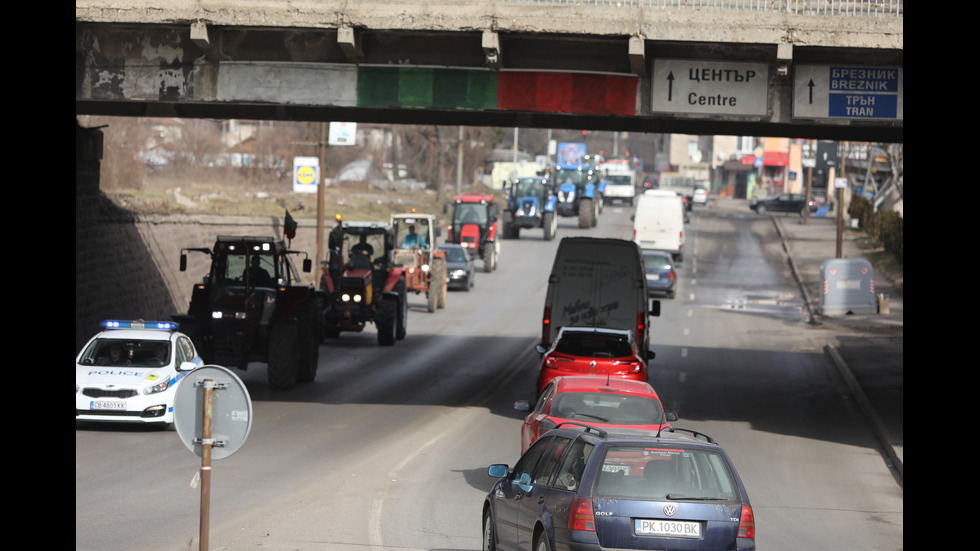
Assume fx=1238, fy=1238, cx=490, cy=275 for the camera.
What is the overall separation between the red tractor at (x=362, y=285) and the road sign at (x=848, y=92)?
46.0 ft

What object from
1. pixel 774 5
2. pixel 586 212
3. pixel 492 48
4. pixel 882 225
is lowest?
pixel 882 225

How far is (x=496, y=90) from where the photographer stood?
19.4 metres

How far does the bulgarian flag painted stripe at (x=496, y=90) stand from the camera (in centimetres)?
1934

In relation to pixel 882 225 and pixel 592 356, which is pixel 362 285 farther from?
pixel 882 225

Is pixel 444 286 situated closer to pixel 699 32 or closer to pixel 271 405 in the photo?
pixel 271 405

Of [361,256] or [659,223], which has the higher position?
[659,223]

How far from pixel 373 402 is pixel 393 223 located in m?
17.3

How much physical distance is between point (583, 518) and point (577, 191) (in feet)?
193

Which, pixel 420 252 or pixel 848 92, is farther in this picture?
pixel 420 252

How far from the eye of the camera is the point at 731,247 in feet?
211

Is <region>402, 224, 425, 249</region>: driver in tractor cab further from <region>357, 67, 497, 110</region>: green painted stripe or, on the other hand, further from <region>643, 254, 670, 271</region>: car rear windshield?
<region>357, 67, 497, 110</region>: green painted stripe

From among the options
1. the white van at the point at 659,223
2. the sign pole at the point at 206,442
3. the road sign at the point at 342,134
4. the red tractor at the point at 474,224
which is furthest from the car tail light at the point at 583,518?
the white van at the point at 659,223

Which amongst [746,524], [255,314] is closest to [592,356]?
[255,314]

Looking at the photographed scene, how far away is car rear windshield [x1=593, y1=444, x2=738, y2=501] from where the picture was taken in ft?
28.6
